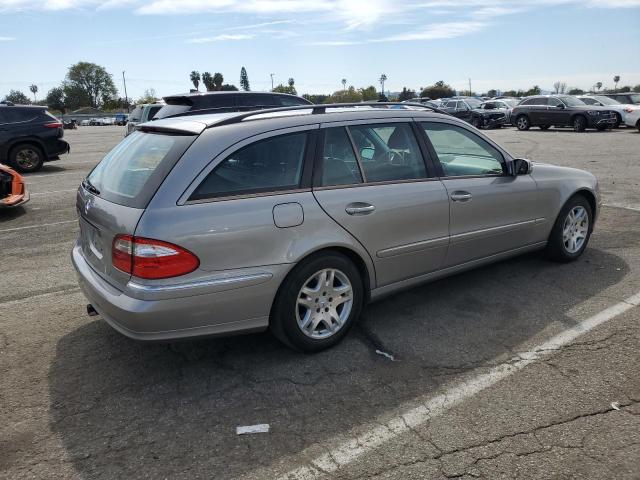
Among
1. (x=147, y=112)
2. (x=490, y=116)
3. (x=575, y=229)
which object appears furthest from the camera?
(x=490, y=116)

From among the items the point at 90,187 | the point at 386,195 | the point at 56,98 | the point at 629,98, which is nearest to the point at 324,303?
the point at 386,195

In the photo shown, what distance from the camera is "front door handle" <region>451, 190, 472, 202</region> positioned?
169 inches

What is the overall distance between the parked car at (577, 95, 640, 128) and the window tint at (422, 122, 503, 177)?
21968 millimetres

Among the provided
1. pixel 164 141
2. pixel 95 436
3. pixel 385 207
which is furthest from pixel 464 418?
pixel 164 141

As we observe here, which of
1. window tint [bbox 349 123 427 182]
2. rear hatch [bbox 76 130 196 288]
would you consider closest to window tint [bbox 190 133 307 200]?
rear hatch [bbox 76 130 196 288]

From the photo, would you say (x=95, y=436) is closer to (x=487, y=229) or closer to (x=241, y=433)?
(x=241, y=433)

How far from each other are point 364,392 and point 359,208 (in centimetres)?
123

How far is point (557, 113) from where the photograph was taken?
24.4 metres

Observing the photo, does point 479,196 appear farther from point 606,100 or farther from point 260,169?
point 606,100

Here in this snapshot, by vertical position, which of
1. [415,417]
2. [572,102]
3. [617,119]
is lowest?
[415,417]

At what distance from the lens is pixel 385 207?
3.86 metres

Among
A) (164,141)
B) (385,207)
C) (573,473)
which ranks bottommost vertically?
(573,473)

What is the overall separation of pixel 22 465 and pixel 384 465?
1.78 meters

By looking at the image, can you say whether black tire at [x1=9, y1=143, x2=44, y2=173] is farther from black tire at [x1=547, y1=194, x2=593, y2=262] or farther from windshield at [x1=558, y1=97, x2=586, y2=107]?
windshield at [x1=558, y1=97, x2=586, y2=107]
